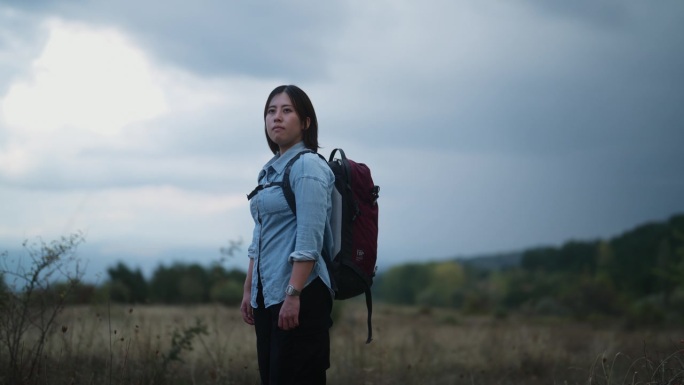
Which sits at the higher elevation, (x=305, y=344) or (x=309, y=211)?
(x=309, y=211)

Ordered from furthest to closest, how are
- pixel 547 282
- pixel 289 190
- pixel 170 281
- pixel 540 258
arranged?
pixel 540 258 → pixel 547 282 → pixel 170 281 → pixel 289 190

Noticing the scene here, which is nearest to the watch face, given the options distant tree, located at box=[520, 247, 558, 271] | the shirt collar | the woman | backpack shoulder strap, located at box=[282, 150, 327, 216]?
the woman

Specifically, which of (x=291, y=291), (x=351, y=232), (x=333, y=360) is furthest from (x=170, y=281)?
(x=291, y=291)

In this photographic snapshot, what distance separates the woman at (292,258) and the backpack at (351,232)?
0.20 ft

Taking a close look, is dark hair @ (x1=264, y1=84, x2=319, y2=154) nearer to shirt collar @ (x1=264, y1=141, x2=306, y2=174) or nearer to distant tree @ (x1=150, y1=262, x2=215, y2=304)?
shirt collar @ (x1=264, y1=141, x2=306, y2=174)

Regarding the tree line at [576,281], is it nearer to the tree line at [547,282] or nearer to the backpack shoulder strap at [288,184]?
the tree line at [547,282]

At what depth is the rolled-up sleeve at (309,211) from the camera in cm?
355

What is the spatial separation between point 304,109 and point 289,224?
67 cm

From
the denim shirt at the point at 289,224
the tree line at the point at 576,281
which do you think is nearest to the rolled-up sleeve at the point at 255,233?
the denim shirt at the point at 289,224

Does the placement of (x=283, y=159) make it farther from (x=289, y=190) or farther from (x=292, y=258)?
(x=292, y=258)

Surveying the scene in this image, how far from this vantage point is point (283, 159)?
3850 millimetres

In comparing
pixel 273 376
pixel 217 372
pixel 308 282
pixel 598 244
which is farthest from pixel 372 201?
pixel 598 244

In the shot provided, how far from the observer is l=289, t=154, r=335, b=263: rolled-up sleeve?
11.6 ft

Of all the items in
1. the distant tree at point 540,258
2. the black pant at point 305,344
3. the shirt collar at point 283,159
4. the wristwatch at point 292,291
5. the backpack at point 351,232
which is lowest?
the black pant at point 305,344
